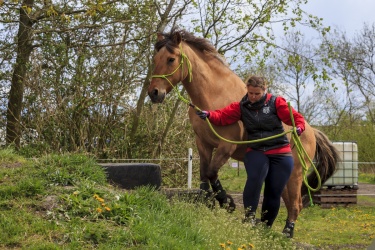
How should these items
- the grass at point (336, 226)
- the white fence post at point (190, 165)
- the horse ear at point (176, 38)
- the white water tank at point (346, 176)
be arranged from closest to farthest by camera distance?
the horse ear at point (176, 38) < the grass at point (336, 226) < the white fence post at point (190, 165) < the white water tank at point (346, 176)

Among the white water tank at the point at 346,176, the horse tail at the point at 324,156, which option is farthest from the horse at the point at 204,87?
the white water tank at the point at 346,176

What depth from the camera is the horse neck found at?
614 centimetres

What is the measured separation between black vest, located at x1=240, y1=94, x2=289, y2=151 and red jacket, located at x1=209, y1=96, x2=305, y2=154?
48mm

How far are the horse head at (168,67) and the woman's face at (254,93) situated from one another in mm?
779

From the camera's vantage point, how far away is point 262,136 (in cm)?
562

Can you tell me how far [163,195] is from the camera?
5.52 metres

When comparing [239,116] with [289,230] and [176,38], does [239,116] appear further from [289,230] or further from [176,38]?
[289,230]

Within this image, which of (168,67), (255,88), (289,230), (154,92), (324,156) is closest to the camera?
(255,88)

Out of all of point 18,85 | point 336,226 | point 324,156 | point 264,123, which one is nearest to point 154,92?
point 264,123

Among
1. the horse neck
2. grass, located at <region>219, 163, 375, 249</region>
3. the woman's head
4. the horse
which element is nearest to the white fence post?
grass, located at <region>219, 163, 375, 249</region>

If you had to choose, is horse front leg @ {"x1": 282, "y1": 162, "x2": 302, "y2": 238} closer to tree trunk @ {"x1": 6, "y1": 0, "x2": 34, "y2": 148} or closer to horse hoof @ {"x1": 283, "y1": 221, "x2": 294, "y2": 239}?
horse hoof @ {"x1": 283, "y1": 221, "x2": 294, "y2": 239}

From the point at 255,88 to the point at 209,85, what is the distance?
28.7 inches

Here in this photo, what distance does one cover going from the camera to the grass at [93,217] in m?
4.15

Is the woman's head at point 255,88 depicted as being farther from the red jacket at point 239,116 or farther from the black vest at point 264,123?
the red jacket at point 239,116
